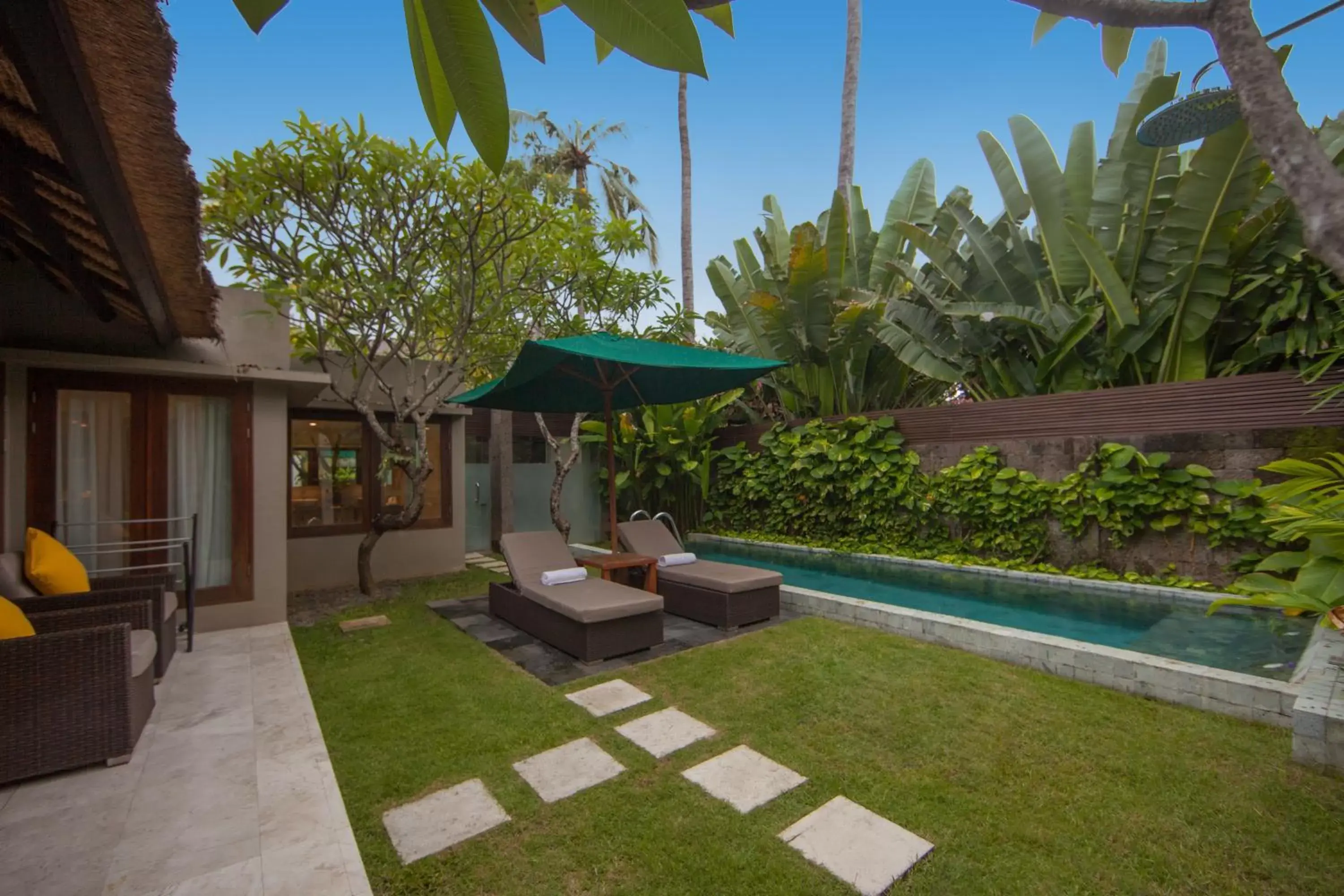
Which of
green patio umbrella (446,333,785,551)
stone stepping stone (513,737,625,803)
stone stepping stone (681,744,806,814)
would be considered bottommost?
stone stepping stone (513,737,625,803)

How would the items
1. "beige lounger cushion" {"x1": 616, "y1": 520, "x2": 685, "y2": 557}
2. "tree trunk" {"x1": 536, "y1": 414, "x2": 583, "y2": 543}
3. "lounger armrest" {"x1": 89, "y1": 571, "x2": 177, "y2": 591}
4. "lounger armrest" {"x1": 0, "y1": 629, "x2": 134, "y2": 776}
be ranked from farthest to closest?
"tree trunk" {"x1": 536, "y1": 414, "x2": 583, "y2": 543}
"beige lounger cushion" {"x1": 616, "y1": 520, "x2": 685, "y2": 557}
"lounger armrest" {"x1": 89, "y1": 571, "x2": 177, "y2": 591}
"lounger armrest" {"x1": 0, "y1": 629, "x2": 134, "y2": 776}

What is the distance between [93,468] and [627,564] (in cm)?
466

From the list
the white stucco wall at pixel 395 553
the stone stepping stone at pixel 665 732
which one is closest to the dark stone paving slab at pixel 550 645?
the stone stepping stone at pixel 665 732

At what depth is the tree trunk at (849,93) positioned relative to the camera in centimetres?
1231

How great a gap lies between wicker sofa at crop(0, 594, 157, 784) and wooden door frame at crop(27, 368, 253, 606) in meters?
2.39

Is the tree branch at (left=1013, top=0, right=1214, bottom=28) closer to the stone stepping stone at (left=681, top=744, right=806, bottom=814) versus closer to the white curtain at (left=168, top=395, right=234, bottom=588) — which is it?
the stone stepping stone at (left=681, top=744, right=806, bottom=814)

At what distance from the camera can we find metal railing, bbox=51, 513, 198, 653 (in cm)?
473

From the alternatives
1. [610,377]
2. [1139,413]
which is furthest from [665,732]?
[1139,413]

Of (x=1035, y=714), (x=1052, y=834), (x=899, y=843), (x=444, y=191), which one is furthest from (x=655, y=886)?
(x=444, y=191)

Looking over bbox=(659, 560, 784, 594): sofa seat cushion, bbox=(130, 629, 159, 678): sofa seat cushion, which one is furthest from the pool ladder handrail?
bbox=(130, 629, 159, 678): sofa seat cushion

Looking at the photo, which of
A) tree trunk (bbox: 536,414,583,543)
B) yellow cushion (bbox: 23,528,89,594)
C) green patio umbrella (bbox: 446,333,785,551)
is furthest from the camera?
tree trunk (bbox: 536,414,583,543)

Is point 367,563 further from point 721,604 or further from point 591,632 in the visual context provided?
point 721,604

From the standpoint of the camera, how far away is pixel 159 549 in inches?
203

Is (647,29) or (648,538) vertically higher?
(647,29)
